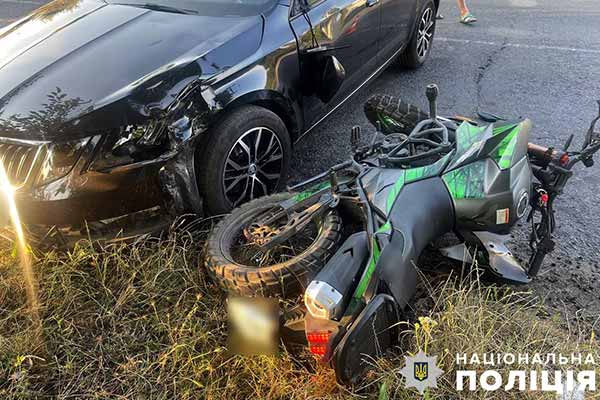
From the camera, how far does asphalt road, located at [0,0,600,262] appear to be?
3.39 meters

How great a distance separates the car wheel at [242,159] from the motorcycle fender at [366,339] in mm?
1301

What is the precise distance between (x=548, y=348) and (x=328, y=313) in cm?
105

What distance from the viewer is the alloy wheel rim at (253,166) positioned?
116 inches

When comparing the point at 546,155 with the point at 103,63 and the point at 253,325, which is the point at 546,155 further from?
the point at 103,63

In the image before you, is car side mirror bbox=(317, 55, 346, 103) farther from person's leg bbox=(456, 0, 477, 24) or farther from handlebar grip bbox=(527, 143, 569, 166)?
person's leg bbox=(456, 0, 477, 24)

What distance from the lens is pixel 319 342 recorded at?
193 cm

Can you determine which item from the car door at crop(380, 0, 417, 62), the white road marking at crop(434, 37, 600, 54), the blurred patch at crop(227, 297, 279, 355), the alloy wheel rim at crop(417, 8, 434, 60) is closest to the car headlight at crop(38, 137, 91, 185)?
the blurred patch at crop(227, 297, 279, 355)

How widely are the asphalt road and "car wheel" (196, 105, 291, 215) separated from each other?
468 mm

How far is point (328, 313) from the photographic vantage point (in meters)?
1.92

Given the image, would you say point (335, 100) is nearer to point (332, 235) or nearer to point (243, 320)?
point (332, 235)

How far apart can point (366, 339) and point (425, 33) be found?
413 cm

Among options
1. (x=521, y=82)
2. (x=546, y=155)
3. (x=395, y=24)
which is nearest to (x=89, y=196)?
(x=546, y=155)

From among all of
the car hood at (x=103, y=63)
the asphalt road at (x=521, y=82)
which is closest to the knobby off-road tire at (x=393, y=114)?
the asphalt road at (x=521, y=82)

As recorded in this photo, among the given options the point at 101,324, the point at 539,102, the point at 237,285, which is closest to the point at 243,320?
the point at 237,285
